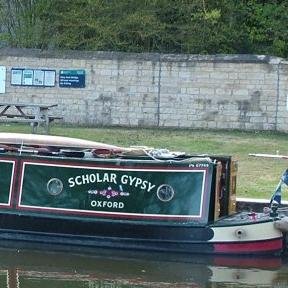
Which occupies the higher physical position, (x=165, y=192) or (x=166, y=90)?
(x=166, y=90)

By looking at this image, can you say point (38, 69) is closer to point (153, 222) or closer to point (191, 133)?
point (191, 133)

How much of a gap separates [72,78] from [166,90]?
2471 mm

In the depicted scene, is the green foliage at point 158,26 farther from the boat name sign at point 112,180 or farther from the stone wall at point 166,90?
the boat name sign at point 112,180

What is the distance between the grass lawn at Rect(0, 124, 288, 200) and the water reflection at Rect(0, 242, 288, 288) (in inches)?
121

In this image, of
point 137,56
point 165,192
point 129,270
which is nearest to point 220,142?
point 137,56

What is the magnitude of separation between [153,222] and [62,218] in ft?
3.79

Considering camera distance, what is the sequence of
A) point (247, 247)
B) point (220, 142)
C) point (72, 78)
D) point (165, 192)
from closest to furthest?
point (247, 247) < point (165, 192) < point (220, 142) < point (72, 78)

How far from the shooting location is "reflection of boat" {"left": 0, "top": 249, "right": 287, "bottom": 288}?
9141mm

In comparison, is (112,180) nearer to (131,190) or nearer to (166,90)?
(131,190)

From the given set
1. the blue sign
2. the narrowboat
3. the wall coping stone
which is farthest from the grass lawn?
the narrowboat

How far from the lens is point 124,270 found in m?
9.77

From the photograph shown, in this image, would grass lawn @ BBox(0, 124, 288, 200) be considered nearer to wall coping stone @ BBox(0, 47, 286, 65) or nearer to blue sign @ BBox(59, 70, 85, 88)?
blue sign @ BBox(59, 70, 85, 88)

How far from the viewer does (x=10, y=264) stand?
387 inches

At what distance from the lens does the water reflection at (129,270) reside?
30.0ft
